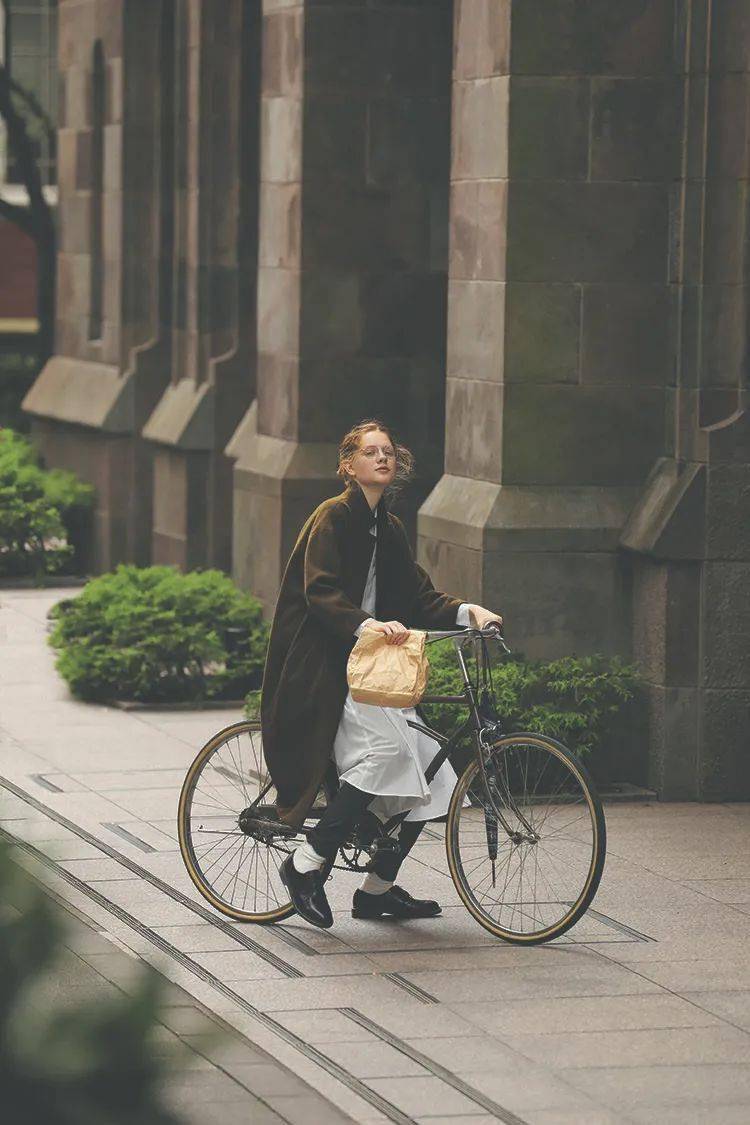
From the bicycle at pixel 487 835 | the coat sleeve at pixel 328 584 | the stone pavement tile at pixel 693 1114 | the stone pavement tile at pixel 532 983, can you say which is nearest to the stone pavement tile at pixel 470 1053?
the stone pavement tile at pixel 532 983

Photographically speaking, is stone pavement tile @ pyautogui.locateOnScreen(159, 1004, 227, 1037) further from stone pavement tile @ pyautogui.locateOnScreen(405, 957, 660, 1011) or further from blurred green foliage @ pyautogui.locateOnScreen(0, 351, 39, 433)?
blurred green foliage @ pyautogui.locateOnScreen(0, 351, 39, 433)

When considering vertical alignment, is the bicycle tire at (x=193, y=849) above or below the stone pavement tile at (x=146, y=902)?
above

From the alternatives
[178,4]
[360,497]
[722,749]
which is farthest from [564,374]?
[178,4]

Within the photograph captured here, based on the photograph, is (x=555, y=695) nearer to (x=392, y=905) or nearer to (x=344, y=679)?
(x=392, y=905)

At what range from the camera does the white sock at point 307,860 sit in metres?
7.45

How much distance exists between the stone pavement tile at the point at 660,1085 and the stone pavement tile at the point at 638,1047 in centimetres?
7

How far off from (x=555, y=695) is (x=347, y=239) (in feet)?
14.7

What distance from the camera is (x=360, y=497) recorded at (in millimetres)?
7648

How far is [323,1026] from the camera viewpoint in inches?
253

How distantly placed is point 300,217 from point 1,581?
6.48 meters

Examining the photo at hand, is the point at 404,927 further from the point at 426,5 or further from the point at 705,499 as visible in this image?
the point at 426,5

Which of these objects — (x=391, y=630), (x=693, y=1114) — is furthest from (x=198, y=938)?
(x=693, y=1114)

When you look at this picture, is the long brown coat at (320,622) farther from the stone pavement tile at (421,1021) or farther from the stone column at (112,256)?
the stone column at (112,256)

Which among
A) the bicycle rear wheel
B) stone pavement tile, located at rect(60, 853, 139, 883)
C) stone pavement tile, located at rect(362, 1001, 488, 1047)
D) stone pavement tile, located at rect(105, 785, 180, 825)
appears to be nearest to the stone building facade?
stone pavement tile, located at rect(105, 785, 180, 825)
